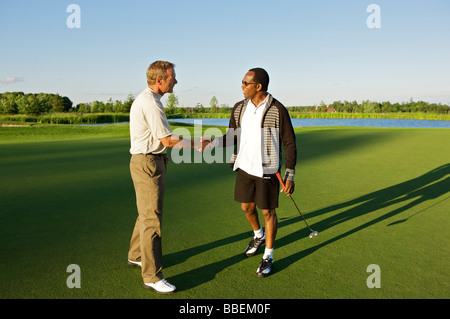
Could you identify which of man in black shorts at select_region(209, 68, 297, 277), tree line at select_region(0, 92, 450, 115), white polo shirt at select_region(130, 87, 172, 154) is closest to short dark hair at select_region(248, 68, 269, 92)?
man in black shorts at select_region(209, 68, 297, 277)

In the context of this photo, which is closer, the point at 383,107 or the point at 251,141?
the point at 251,141

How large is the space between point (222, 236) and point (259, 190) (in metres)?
1.15

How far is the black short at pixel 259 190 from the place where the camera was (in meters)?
4.13

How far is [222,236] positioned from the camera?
197 inches

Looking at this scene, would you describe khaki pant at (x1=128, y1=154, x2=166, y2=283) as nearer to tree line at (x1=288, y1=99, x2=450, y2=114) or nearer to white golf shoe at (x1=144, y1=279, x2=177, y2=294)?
white golf shoe at (x1=144, y1=279, x2=177, y2=294)

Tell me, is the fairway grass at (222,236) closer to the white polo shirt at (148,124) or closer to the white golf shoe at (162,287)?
the white golf shoe at (162,287)

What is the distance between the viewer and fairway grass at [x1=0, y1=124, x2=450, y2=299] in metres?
3.53

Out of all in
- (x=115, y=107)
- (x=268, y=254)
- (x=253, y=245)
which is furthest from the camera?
(x=115, y=107)

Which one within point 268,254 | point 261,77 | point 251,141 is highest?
point 261,77

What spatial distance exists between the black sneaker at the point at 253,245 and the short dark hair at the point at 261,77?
182 centimetres

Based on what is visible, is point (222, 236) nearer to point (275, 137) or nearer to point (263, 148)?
point (263, 148)

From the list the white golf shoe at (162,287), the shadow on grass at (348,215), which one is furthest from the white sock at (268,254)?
the white golf shoe at (162,287)

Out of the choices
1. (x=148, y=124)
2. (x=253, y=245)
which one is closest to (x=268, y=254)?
(x=253, y=245)
